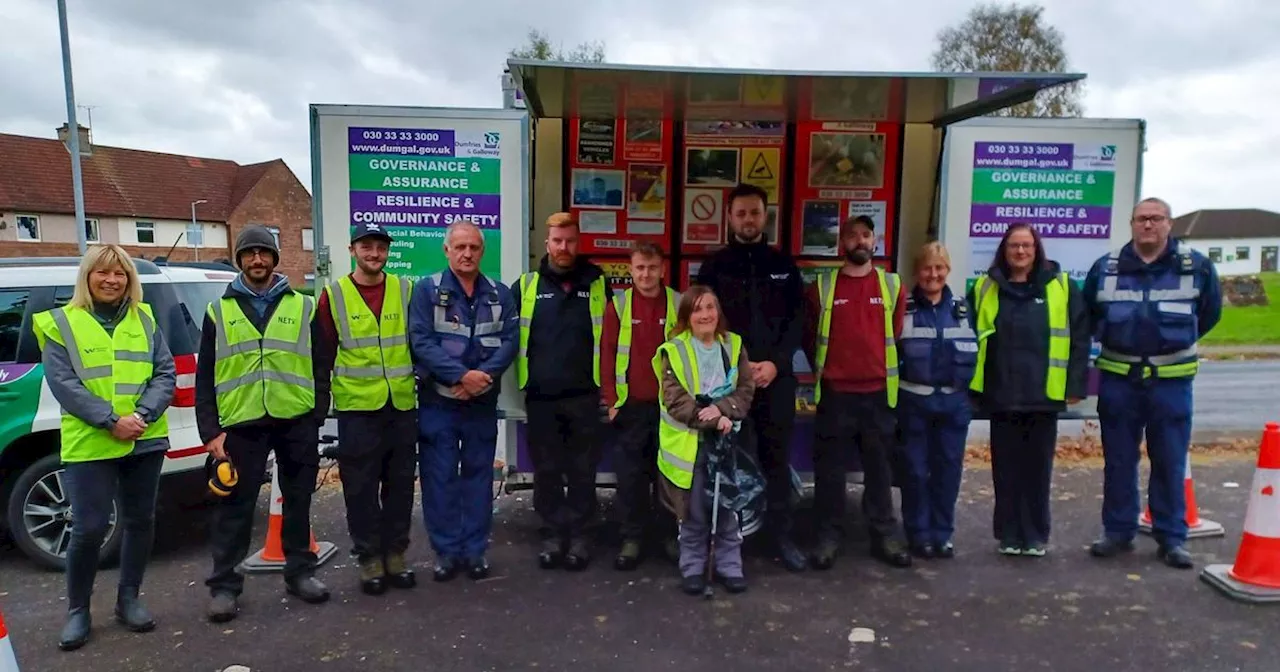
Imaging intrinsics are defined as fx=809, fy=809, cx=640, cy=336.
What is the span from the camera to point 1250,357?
20.7 metres

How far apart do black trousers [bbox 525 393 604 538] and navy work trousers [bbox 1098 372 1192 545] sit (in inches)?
121

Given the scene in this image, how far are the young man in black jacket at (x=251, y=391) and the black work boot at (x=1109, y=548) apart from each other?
4.60 m

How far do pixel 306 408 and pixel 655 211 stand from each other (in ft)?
9.04

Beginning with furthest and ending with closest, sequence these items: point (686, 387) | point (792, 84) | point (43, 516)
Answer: point (43, 516), point (686, 387), point (792, 84)

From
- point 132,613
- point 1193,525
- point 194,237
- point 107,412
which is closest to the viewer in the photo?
point 107,412

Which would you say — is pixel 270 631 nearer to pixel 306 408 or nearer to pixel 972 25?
pixel 306 408

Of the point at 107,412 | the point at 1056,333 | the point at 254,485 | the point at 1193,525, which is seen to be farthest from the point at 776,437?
the point at 107,412

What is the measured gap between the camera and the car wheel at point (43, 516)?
15.9ft

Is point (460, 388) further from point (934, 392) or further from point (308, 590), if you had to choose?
point (934, 392)

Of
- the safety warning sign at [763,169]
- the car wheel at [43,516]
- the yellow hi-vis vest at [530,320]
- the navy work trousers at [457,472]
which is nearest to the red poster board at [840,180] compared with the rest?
the safety warning sign at [763,169]

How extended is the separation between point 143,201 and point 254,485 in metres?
43.3

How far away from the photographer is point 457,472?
469cm

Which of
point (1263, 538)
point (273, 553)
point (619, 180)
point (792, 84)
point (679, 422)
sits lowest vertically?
point (273, 553)

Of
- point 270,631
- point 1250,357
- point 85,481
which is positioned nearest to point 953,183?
point 270,631
